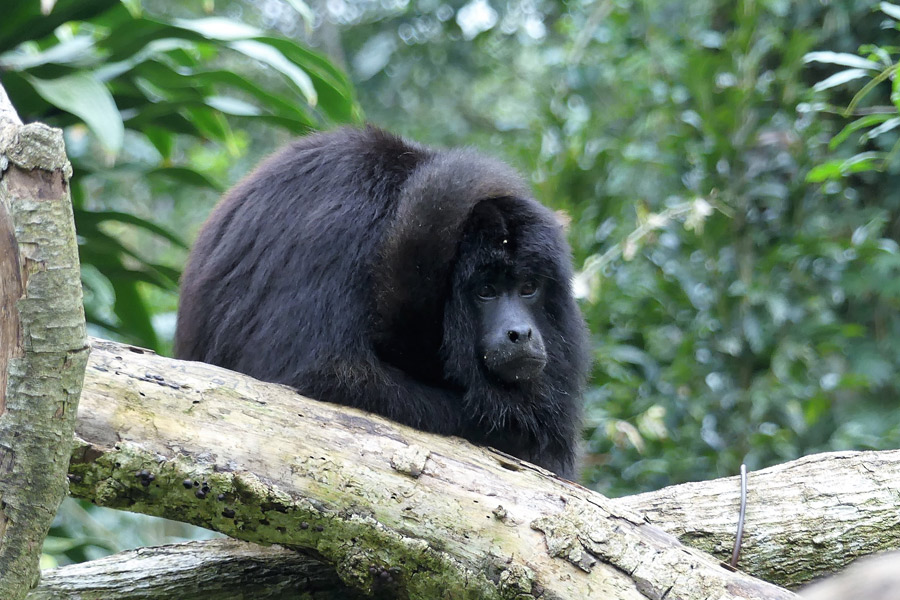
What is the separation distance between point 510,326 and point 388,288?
1.43 ft

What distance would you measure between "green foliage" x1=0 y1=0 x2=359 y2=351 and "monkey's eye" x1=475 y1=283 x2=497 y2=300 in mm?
1744

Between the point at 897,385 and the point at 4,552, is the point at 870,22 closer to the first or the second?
the point at 897,385

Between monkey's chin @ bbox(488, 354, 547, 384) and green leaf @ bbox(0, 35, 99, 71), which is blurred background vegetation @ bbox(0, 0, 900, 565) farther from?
monkey's chin @ bbox(488, 354, 547, 384)

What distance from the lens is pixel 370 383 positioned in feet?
9.28

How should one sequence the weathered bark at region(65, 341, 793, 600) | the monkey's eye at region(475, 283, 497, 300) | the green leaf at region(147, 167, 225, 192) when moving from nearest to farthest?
the weathered bark at region(65, 341, 793, 600)
the monkey's eye at region(475, 283, 497, 300)
the green leaf at region(147, 167, 225, 192)

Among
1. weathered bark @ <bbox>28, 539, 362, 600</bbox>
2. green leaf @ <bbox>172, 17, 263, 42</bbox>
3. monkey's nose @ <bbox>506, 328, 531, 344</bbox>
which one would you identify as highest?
green leaf @ <bbox>172, 17, 263, 42</bbox>

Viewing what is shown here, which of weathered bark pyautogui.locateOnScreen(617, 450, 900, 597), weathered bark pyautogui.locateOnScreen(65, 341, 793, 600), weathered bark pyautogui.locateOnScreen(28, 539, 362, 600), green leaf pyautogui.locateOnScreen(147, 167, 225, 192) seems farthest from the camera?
green leaf pyautogui.locateOnScreen(147, 167, 225, 192)

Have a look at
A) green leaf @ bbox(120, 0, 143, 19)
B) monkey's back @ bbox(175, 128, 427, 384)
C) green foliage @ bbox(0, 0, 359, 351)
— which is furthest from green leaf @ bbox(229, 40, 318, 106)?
monkey's back @ bbox(175, 128, 427, 384)

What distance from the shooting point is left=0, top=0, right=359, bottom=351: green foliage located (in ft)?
14.7

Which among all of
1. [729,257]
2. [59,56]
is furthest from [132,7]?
[729,257]

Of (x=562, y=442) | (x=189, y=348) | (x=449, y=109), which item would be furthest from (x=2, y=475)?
(x=449, y=109)

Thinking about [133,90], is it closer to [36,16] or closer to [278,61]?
[36,16]

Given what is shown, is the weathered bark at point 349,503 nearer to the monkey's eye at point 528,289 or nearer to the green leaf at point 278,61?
the monkey's eye at point 528,289

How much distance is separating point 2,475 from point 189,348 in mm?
1578
